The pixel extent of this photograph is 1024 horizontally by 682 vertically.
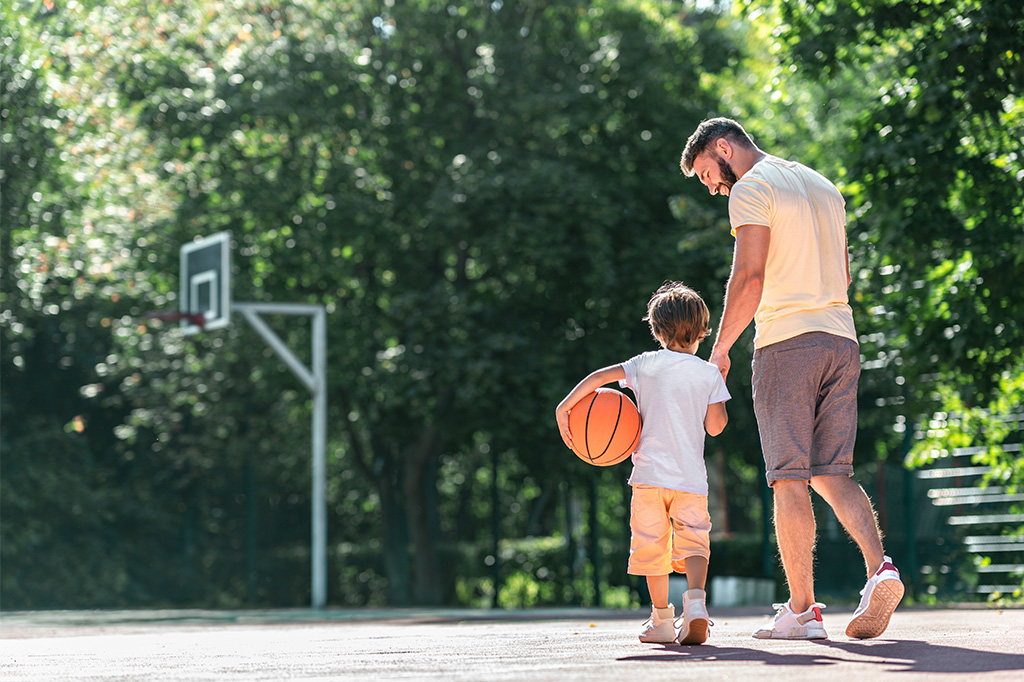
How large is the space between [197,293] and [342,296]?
3.19 metres

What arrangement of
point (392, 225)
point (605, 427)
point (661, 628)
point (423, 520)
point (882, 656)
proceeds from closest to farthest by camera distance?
point (882, 656)
point (661, 628)
point (605, 427)
point (392, 225)
point (423, 520)

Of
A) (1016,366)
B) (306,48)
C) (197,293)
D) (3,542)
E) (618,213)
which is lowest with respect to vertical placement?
(3,542)

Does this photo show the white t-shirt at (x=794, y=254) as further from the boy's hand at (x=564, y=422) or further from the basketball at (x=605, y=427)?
the boy's hand at (x=564, y=422)

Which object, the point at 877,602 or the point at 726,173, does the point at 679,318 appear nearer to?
the point at 726,173

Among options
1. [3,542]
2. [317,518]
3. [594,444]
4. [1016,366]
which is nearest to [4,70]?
[3,542]

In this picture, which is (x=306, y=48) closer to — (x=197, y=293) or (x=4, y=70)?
(x=197, y=293)

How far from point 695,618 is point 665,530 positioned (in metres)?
0.40

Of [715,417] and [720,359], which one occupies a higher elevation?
[720,359]

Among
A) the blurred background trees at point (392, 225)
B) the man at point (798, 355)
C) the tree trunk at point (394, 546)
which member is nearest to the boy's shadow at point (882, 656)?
the man at point (798, 355)

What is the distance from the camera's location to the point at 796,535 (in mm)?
5234

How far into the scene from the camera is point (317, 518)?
16.2 m

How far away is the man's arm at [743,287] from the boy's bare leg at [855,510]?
595 millimetres

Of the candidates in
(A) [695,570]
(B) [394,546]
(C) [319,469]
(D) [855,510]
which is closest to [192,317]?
(C) [319,469]

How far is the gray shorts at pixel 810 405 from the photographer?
5.20 metres
